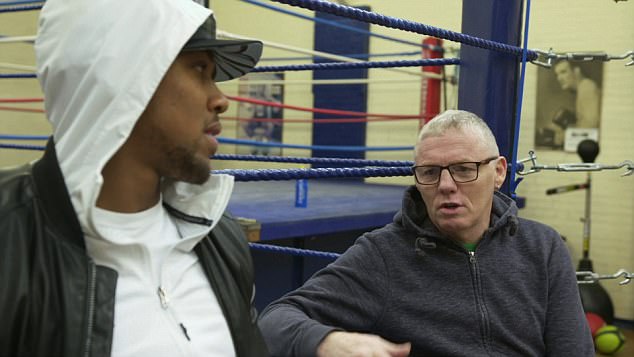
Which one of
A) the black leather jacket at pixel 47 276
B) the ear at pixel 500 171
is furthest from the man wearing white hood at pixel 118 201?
the ear at pixel 500 171

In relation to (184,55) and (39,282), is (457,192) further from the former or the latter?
(39,282)

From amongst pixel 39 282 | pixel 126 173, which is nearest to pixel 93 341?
pixel 39 282

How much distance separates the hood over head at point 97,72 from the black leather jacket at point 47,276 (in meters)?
0.02

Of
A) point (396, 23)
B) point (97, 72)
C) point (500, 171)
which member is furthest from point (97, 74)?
point (500, 171)

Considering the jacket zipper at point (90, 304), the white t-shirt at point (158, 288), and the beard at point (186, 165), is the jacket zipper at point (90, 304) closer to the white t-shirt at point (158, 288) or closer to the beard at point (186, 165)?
the white t-shirt at point (158, 288)

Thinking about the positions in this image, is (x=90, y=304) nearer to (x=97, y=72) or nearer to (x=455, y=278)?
(x=97, y=72)

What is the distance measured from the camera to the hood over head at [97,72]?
29.0 inches

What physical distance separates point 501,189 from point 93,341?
1.09 metres

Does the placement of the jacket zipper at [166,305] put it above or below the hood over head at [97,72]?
below

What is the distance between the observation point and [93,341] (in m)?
0.72

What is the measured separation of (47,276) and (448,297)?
745mm

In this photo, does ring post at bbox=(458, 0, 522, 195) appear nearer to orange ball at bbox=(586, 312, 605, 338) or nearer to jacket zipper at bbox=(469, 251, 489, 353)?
jacket zipper at bbox=(469, 251, 489, 353)

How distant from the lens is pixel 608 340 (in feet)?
11.9

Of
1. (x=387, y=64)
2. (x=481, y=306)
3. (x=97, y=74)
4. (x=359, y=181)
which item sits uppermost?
(x=387, y=64)
